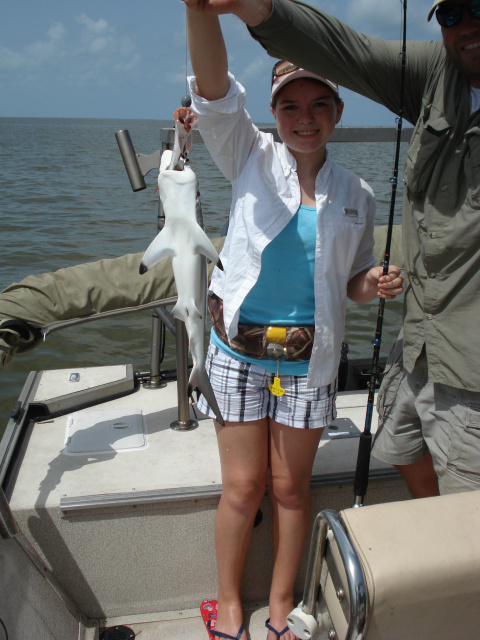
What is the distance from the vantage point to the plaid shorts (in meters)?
2.46

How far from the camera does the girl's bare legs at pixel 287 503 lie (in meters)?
2.56

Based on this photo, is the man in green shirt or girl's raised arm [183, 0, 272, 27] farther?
the man in green shirt

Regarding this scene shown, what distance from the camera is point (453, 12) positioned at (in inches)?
76.3

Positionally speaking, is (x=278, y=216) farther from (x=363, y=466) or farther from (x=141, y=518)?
(x=141, y=518)

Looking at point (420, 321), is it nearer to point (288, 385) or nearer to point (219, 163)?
point (288, 385)

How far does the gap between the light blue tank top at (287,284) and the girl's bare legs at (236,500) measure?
34 centimetres

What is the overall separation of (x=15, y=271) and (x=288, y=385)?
9875mm

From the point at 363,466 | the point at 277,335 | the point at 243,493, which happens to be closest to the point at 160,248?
the point at 277,335

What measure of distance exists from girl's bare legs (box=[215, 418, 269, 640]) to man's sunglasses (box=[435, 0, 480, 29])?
1.68 m

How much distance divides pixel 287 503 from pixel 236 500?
25cm

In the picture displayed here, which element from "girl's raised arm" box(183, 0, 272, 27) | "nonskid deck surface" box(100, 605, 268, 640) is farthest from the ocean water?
"girl's raised arm" box(183, 0, 272, 27)

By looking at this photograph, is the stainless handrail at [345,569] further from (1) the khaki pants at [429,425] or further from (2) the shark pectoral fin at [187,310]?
(2) the shark pectoral fin at [187,310]

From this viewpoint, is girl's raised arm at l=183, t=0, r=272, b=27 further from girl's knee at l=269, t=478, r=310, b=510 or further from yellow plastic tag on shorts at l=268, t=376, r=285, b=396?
girl's knee at l=269, t=478, r=310, b=510

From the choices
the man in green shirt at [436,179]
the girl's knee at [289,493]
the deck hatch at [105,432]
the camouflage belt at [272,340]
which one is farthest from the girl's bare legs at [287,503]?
the deck hatch at [105,432]
